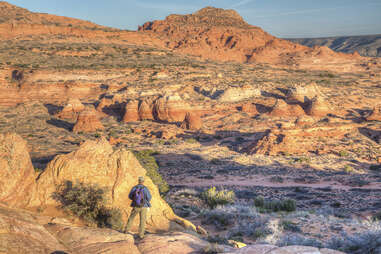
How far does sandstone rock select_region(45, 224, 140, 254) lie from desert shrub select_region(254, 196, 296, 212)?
709 centimetres

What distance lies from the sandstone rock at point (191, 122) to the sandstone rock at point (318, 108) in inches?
512

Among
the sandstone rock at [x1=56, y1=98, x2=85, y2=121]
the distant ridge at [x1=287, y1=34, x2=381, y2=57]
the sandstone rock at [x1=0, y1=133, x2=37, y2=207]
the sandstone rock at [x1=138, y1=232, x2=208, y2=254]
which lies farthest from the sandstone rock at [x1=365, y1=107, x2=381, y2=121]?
the distant ridge at [x1=287, y1=34, x2=381, y2=57]

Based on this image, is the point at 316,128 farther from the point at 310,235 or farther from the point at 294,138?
the point at 310,235

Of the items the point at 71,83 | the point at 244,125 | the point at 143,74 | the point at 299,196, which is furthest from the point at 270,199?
the point at 143,74

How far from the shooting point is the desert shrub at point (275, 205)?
39.3 feet

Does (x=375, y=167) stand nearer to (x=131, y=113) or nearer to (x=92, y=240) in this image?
(x=92, y=240)

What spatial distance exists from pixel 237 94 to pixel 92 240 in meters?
35.7

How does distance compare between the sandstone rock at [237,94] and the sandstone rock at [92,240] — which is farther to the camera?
the sandstone rock at [237,94]

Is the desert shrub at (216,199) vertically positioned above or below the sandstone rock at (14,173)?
below

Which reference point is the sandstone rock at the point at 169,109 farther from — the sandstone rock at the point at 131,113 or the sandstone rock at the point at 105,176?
the sandstone rock at the point at 105,176

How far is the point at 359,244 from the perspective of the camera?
702cm

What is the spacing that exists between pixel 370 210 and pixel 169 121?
22591mm

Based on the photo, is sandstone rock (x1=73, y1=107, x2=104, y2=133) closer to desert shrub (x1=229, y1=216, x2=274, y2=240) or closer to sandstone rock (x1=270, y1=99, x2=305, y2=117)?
sandstone rock (x1=270, y1=99, x2=305, y2=117)

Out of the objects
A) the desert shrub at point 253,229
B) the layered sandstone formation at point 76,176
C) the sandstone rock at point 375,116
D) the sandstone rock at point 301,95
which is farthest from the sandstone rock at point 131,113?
the desert shrub at point 253,229
